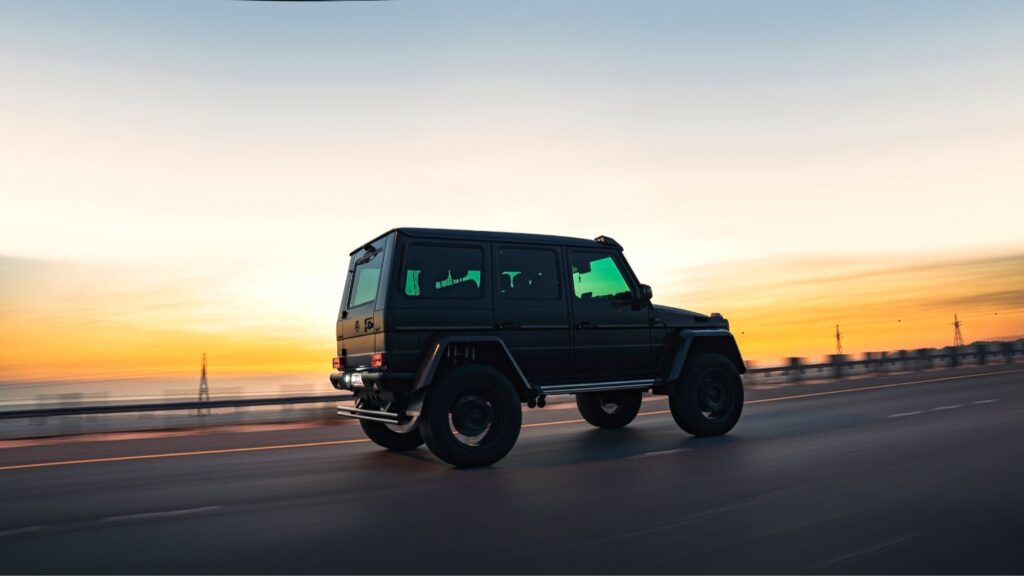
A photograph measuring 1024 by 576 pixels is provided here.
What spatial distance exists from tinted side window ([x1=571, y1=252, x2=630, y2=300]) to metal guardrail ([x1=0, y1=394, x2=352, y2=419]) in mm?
8619

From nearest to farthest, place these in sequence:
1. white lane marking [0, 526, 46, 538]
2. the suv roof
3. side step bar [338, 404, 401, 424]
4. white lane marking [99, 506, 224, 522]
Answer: white lane marking [0, 526, 46, 538]
white lane marking [99, 506, 224, 522]
side step bar [338, 404, 401, 424]
the suv roof

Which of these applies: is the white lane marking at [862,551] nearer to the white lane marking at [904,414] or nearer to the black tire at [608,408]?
the black tire at [608,408]

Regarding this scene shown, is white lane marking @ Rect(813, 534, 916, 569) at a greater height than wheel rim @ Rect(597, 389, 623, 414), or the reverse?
wheel rim @ Rect(597, 389, 623, 414)

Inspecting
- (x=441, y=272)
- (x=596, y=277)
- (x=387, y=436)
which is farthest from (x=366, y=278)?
(x=596, y=277)

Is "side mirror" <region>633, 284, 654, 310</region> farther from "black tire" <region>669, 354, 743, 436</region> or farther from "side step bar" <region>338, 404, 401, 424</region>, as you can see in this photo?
"side step bar" <region>338, 404, 401, 424</region>

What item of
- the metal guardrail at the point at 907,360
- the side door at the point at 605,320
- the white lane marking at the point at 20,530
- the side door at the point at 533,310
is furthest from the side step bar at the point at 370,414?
the metal guardrail at the point at 907,360

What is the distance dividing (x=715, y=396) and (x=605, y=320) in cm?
204

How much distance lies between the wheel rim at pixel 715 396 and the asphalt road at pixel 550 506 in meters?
0.44

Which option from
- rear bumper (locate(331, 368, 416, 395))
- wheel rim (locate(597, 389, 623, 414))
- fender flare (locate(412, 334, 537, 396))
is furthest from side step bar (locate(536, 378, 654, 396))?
wheel rim (locate(597, 389, 623, 414))

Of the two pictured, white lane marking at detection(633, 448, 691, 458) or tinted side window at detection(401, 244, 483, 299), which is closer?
tinted side window at detection(401, 244, 483, 299)

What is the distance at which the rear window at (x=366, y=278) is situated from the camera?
8.36 m

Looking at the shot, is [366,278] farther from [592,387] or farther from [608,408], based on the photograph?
[608,408]

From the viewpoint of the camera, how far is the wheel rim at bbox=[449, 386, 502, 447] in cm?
775

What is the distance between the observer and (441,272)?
812cm
